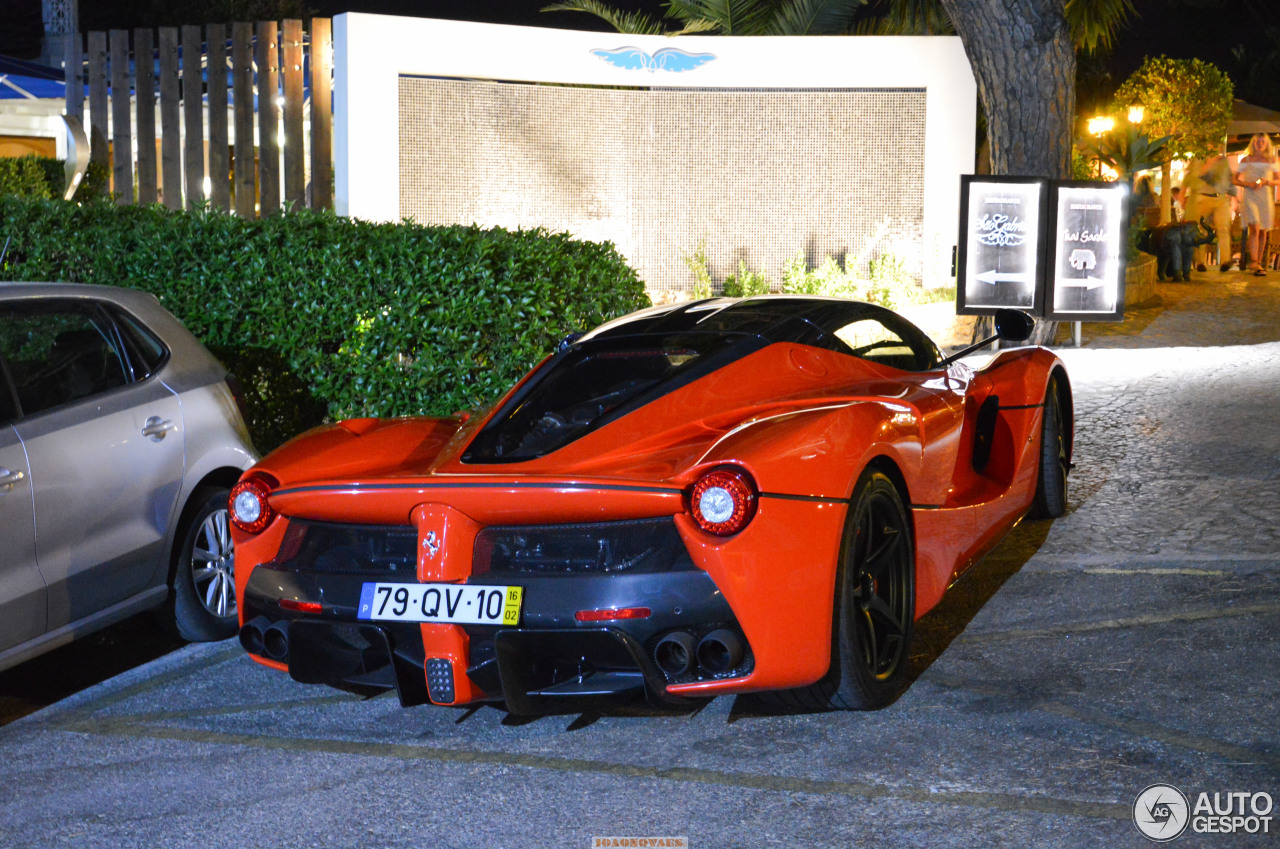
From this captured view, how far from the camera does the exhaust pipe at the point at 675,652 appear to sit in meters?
3.45

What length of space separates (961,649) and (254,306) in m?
4.20

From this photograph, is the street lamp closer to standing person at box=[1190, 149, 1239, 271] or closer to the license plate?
standing person at box=[1190, 149, 1239, 271]

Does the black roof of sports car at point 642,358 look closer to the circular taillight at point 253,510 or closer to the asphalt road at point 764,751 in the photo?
the circular taillight at point 253,510

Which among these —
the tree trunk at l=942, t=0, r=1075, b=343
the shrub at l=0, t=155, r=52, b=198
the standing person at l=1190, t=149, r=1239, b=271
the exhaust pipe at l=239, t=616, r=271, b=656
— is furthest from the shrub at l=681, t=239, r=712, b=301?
the exhaust pipe at l=239, t=616, r=271, b=656

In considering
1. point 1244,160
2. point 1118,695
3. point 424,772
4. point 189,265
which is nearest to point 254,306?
point 189,265

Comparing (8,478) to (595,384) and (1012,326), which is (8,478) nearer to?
(595,384)

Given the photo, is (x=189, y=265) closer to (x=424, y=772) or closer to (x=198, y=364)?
(x=198, y=364)

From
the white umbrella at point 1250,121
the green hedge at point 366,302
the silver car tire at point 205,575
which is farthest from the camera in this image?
the white umbrella at point 1250,121

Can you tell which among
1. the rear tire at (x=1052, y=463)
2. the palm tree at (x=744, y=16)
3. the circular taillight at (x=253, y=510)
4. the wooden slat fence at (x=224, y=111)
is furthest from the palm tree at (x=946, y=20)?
the circular taillight at (x=253, y=510)

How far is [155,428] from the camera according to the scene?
16.0 feet

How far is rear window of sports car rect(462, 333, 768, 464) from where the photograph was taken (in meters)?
4.19

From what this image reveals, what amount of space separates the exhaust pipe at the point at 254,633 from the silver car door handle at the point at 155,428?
48.3 inches

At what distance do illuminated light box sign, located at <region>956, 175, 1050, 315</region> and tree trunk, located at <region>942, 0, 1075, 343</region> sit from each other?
44cm

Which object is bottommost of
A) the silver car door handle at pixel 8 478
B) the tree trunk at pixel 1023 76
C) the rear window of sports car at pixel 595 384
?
the silver car door handle at pixel 8 478
